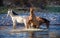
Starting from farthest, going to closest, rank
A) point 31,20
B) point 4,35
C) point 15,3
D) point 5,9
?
point 15,3
point 5,9
point 31,20
point 4,35

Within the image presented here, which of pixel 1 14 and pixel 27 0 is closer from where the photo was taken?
pixel 1 14

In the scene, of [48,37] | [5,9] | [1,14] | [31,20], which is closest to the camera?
[48,37]

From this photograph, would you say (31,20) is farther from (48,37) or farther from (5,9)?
(5,9)

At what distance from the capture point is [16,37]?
11.4m

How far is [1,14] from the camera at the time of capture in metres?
21.0

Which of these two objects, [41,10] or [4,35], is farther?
[41,10]

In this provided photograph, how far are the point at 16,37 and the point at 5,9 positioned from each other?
11.3 metres

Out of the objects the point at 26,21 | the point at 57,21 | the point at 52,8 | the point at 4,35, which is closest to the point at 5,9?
the point at 52,8

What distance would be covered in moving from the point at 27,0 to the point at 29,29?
11007 millimetres

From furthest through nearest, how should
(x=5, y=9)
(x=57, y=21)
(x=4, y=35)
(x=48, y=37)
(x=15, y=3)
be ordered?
(x=15, y=3)
(x=5, y=9)
(x=57, y=21)
(x=4, y=35)
(x=48, y=37)

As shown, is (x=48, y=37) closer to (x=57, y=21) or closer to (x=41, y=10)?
(x=57, y=21)

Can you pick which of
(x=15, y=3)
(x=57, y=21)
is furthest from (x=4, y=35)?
(x=15, y=3)

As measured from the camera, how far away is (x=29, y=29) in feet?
44.8

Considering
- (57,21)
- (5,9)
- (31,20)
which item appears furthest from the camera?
(5,9)
